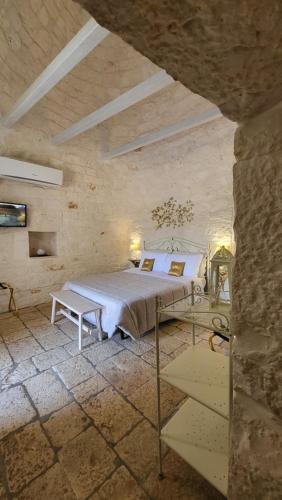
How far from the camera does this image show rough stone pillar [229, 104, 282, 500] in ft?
1.44

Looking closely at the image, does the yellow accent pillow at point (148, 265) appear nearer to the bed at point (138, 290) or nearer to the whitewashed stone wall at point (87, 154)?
the bed at point (138, 290)

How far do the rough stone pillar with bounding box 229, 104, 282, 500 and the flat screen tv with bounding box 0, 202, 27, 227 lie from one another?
11.8ft

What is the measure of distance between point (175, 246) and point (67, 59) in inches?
132

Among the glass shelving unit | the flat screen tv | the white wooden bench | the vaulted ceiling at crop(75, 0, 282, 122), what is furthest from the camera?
the flat screen tv

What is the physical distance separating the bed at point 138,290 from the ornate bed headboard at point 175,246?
0.02 m

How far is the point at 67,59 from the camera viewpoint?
1.95 m

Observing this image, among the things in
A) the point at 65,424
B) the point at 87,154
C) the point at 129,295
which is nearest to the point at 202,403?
the point at 65,424

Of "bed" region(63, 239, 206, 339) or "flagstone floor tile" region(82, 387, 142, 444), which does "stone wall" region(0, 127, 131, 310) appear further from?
"flagstone floor tile" region(82, 387, 142, 444)

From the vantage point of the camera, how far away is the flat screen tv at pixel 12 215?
3197 millimetres

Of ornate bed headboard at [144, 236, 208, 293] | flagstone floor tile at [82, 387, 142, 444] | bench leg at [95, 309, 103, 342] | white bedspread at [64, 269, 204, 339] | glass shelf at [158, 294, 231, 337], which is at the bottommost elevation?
flagstone floor tile at [82, 387, 142, 444]

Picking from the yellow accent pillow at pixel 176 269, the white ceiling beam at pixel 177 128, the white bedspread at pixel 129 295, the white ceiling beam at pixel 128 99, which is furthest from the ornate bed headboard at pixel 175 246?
the white ceiling beam at pixel 128 99

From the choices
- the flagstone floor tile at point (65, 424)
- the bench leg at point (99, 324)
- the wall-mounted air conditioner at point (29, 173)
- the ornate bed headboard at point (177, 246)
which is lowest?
the flagstone floor tile at point (65, 424)

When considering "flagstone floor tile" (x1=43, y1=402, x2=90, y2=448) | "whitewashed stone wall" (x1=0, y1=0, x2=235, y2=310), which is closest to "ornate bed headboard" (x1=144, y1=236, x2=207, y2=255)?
"whitewashed stone wall" (x1=0, y1=0, x2=235, y2=310)

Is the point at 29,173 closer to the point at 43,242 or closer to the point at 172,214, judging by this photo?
the point at 43,242
